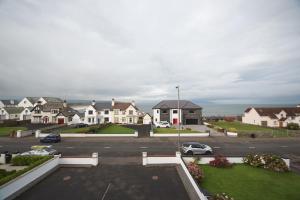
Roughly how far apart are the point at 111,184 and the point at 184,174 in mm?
6904

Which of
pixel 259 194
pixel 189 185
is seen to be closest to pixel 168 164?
pixel 189 185

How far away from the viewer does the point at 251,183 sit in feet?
65.1

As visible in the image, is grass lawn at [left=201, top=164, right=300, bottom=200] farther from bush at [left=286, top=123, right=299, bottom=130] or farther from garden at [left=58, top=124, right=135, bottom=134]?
bush at [left=286, top=123, right=299, bottom=130]

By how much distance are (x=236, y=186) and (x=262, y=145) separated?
21717mm

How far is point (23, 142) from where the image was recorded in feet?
127

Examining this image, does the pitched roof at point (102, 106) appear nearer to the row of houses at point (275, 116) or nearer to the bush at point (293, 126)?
the row of houses at point (275, 116)

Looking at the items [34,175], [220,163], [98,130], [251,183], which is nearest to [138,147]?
[220,163]

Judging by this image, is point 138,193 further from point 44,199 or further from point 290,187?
point 290,187

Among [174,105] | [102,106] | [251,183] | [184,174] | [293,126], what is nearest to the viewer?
[251,183]

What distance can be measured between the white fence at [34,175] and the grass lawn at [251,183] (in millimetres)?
12524

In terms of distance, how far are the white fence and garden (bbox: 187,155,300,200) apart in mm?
11775

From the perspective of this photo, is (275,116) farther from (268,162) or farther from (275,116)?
(268,162)

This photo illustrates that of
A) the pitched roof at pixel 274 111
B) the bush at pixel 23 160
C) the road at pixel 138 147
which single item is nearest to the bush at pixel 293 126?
the pitched roof at pixel 274 111

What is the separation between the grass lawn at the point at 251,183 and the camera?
17.5 meters
